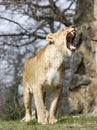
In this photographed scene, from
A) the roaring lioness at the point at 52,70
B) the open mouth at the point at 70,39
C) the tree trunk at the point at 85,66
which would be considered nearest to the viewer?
the open mouth at the point at 70,39

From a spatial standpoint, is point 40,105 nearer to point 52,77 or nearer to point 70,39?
point 52,77

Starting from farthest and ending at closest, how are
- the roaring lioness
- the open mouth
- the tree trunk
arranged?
the tree trunk < the roaring lioness < the open mouth

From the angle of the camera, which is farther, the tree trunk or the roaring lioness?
the tree trunk

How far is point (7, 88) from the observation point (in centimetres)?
2709

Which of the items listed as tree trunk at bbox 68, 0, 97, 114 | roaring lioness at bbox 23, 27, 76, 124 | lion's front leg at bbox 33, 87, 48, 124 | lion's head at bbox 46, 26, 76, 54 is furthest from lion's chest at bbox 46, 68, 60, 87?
tree trunk at bbox 68, 0, 97, 114

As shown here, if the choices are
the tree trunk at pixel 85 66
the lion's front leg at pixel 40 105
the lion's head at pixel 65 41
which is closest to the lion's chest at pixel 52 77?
the lion's front leg at pixel 40 105

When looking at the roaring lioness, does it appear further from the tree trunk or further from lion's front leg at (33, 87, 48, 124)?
A: the tree trunk

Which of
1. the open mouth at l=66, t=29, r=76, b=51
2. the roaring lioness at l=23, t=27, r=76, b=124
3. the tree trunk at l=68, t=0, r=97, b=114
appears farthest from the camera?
the tree trunk at l=68, t=0, r=97, b=114

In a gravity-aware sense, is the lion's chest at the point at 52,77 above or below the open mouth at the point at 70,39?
below

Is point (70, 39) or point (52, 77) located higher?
point (70, 39)

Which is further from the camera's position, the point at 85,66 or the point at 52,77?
the point at 85,66

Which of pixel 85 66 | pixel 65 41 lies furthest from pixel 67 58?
pixel 65 41

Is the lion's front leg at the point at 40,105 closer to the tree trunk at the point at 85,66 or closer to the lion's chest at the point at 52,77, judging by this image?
the lion's chest at the point at 52,77

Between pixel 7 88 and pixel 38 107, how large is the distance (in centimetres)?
1866
